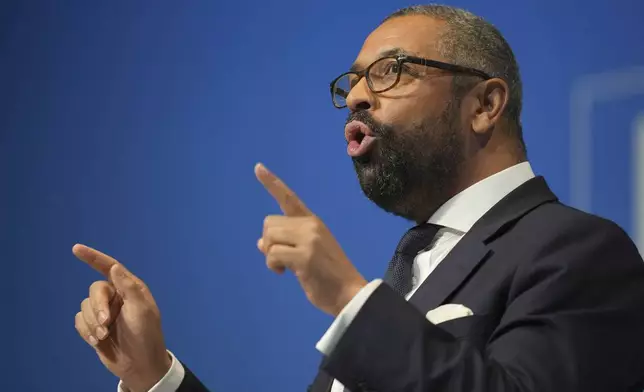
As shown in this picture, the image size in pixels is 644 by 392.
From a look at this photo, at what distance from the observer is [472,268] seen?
113cm

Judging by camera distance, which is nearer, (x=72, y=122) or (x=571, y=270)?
(x=571, y=270)

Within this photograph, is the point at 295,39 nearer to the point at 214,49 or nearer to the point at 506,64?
the point at 214,49

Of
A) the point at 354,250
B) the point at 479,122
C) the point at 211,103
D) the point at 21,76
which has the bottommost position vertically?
the point at 354,250

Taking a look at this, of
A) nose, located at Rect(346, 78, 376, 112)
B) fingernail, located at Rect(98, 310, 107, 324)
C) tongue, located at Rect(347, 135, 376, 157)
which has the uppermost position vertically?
nose, located at Rect(346, 78, 376, 112)

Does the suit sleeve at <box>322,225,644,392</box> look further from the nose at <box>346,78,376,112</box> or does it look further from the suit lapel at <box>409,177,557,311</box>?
the nose at <box>346,78,376,112</box>

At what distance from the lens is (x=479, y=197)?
1.29 m

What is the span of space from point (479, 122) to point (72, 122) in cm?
134

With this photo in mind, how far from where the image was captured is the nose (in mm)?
1331

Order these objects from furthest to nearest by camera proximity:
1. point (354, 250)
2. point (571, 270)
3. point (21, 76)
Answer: point (21, 76), point (354, 250), point (571, 270)

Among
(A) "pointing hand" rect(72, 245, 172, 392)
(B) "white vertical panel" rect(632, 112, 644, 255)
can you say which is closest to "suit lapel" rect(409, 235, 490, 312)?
(A) "pointing hand" rect(72, 245, 172, 392)

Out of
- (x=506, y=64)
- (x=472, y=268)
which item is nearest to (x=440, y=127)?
(x=506, y=64)

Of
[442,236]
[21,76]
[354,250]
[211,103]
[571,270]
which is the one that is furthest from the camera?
[21,76]

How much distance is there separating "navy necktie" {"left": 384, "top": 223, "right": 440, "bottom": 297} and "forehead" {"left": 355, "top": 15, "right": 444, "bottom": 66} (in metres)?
0.26

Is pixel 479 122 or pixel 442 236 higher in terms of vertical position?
pixel 479 122
